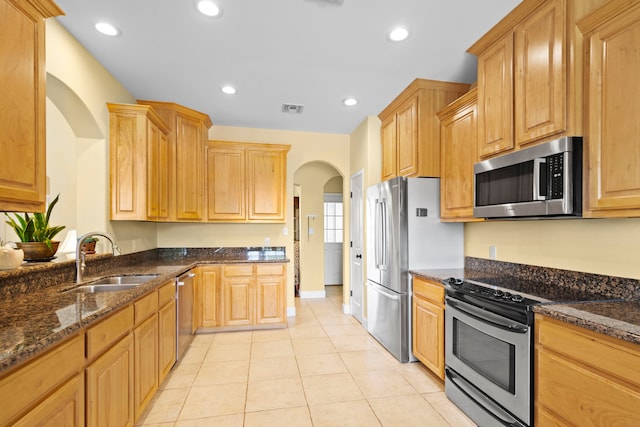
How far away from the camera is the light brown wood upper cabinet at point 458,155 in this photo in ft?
8.72

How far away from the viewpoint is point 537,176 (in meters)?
1.87

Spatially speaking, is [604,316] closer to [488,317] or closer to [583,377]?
[583,377]

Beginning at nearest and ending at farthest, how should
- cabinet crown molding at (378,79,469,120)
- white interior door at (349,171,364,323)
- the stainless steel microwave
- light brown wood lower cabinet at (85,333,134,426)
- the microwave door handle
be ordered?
light brown wood lower cabinet at (85,333,134,426) → the stainless steel microwave → the microwave door handle → cabinet crown molding at (378,79,469,120) → white interior door at (349,171,364,323)

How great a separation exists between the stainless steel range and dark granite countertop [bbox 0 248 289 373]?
7.17 feet

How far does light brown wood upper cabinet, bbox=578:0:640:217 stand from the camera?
1.48m

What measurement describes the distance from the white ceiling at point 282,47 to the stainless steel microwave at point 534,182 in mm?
1044

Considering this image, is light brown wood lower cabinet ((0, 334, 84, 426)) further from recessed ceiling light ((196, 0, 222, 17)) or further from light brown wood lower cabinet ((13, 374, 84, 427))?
recessed ceiling light ((196, 0, 222, 17))

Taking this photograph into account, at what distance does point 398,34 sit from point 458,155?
45.6 inches

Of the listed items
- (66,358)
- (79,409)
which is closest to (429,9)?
(66,358)

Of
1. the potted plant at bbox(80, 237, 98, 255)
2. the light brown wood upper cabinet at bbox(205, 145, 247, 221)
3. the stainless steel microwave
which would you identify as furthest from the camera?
the light brown wood upper cabinet at bbox(205, 145, 247, 221)

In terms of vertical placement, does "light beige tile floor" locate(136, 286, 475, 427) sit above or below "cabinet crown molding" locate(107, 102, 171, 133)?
below

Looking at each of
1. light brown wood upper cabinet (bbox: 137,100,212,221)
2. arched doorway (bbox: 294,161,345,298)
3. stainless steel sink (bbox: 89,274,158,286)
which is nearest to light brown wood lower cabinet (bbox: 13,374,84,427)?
stainless steel sink (bbox: 89,274,158,286)

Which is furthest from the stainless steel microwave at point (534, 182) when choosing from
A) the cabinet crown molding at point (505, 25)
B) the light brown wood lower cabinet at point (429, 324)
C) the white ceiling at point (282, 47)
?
the white ceiling at point (282, 47)

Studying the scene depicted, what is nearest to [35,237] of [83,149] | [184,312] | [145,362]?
[83,149]
